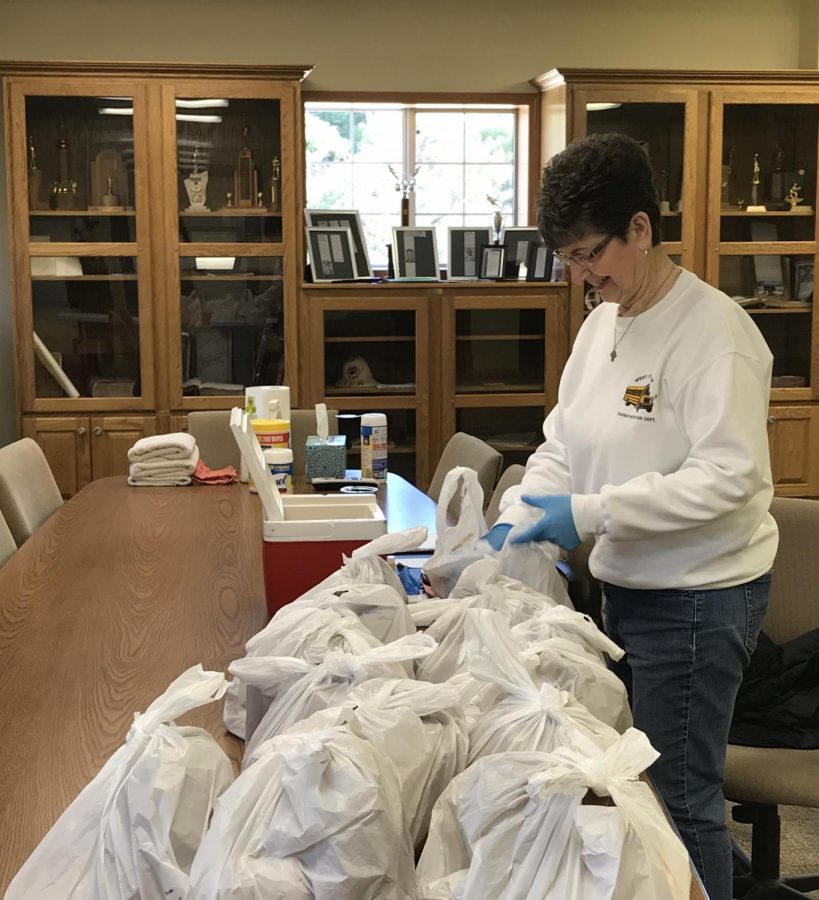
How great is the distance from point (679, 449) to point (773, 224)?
346 cm

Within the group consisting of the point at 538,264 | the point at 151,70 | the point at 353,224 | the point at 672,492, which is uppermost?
the point at 151,70

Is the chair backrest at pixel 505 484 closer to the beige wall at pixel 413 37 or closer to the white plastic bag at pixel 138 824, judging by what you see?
the white plastic bag at pixel 138 824

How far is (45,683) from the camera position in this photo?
1.47 m

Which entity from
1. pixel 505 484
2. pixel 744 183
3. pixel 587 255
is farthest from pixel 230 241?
pixel 587 255

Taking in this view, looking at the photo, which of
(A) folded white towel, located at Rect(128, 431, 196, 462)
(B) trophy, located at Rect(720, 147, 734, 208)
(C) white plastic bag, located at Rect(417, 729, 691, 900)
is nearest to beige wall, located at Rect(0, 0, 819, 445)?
(B) trophy, located at Rect(720, 147, 734, 208)

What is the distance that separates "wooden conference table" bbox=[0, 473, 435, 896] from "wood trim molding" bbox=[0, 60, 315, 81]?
2.09 metres

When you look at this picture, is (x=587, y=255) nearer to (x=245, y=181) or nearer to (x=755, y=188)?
(x=245, y=181)

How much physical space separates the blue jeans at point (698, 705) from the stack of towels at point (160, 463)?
6.07 feet

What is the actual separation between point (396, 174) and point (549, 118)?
697 millimetres

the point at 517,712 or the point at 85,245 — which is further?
the point at 85,245

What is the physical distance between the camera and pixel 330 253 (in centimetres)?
448

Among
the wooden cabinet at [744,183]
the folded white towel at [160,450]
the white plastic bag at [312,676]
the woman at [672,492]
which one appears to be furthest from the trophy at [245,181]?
the white plastic bag at [312,676]

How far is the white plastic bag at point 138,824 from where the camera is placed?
31.7 inches

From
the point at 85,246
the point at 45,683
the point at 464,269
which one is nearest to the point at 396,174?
the point at 464,269
